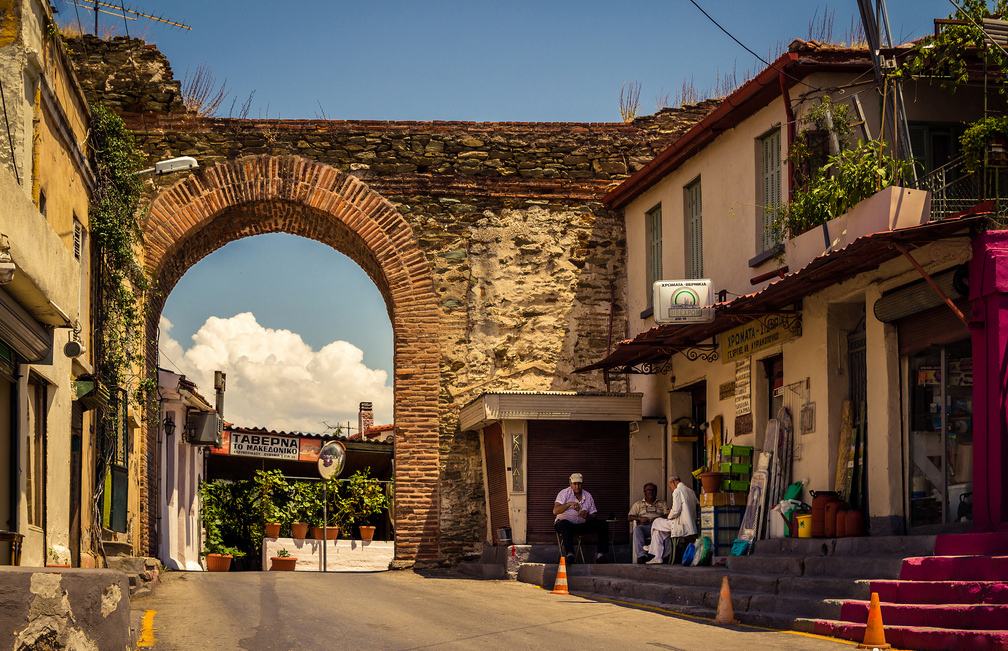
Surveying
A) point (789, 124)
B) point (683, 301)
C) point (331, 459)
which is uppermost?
point (789, 124)

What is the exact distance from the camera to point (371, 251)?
67.4 feet

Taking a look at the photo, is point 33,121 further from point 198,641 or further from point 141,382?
point 141,382

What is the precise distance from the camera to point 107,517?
653 inches

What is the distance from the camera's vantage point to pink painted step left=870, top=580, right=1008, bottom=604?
8.93m

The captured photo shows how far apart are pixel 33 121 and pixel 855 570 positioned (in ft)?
30.6

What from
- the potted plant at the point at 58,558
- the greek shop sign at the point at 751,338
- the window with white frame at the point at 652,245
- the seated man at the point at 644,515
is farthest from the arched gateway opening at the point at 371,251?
the potted plant at the point at 58,558

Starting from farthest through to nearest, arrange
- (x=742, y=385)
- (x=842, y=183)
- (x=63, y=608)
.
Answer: (x=742, y=385) → (x=842, y=183) → (x=63, y=608)

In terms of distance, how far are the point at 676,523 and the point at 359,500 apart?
41.9ft

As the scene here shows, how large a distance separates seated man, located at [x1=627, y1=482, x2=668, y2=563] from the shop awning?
212 centimetres

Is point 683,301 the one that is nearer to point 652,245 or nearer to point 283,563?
point 652,245

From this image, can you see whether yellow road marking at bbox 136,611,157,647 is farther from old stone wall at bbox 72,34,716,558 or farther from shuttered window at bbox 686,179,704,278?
shuttered window at bbox 686,179,704,278

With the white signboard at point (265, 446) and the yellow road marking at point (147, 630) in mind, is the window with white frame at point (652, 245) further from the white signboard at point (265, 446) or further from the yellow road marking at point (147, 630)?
the white signboard at point (265, 446)

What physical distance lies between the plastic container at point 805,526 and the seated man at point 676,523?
2.81 metres

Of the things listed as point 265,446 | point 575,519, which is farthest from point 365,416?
point 575,519
